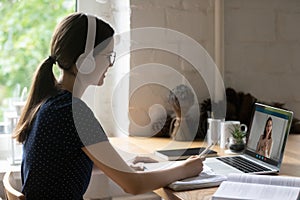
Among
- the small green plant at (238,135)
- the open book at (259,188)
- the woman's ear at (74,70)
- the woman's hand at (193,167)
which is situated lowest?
the small green plant at (238,135)

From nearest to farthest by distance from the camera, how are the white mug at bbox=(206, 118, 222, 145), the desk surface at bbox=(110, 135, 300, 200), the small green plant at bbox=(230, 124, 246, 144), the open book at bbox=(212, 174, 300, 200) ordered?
the open book at bbox=(212, 174, 300, 200) < the desk surface at bbox=(110, 135, 300, 200) < the small green plant at bbox=(230, 124, 246, 144) < the white mug at bbox=(206, 118, 222, 145)

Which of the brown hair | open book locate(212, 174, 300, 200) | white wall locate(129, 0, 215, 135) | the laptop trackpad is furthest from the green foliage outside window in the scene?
open book locate(212, 174, 300, 200)

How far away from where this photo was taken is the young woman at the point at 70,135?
1.29m

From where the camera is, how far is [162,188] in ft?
4.39

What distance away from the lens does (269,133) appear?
1538 mm

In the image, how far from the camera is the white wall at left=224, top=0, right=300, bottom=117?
218 cm

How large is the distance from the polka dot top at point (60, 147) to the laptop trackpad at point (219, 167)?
36cm

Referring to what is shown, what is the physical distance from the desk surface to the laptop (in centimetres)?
5

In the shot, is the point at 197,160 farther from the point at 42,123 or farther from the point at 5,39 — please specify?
the point at 5,39

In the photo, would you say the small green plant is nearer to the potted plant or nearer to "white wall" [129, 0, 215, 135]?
the potted plant

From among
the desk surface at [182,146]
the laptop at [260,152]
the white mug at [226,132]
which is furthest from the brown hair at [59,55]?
the white mug at [226,132]

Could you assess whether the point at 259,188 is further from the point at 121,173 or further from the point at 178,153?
the point at 178,153

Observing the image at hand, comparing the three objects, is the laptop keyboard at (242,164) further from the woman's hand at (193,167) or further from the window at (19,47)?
the window at (19,47)

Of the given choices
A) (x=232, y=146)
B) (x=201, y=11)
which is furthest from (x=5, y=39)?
(x=232, y=146)
